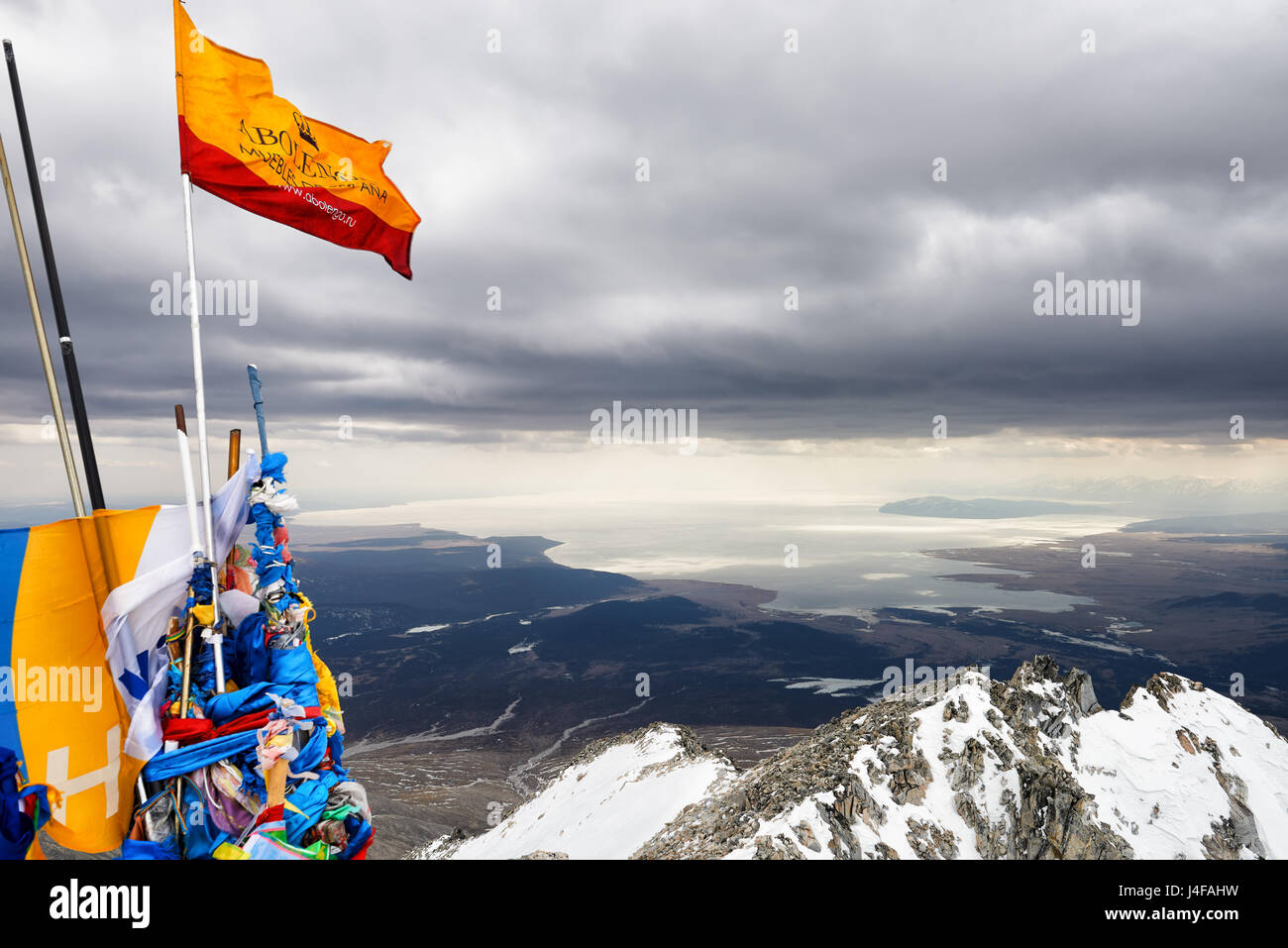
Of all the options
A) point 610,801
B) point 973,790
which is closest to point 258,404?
point 973,790

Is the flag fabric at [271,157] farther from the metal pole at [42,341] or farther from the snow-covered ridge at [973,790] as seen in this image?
the snow-covered ridge at [973,790]

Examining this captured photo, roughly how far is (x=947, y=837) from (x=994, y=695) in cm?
1687

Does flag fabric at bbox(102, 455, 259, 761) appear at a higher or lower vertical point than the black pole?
lower

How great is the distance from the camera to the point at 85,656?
8.70 meters

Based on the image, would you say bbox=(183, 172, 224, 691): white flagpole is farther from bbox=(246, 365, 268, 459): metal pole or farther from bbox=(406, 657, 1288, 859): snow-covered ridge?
bbox=(406, 657, 1288, 859): snow-covered ridge

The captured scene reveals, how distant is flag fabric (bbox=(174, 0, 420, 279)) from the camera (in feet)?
37.7

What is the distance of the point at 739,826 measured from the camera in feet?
101

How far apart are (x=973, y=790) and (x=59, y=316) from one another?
4497 centimetres

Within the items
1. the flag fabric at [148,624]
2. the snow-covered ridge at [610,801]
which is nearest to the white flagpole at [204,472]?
the flag fabric at [148,624]

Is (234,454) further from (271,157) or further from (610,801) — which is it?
(610,801)

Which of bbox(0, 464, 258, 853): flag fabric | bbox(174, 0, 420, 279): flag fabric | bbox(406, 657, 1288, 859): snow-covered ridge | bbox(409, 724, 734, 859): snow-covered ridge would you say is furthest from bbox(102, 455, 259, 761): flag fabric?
bbox(409, 724, 734, 859): snow-covered ridge

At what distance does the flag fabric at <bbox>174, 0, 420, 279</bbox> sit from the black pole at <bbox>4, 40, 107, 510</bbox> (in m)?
2.17
